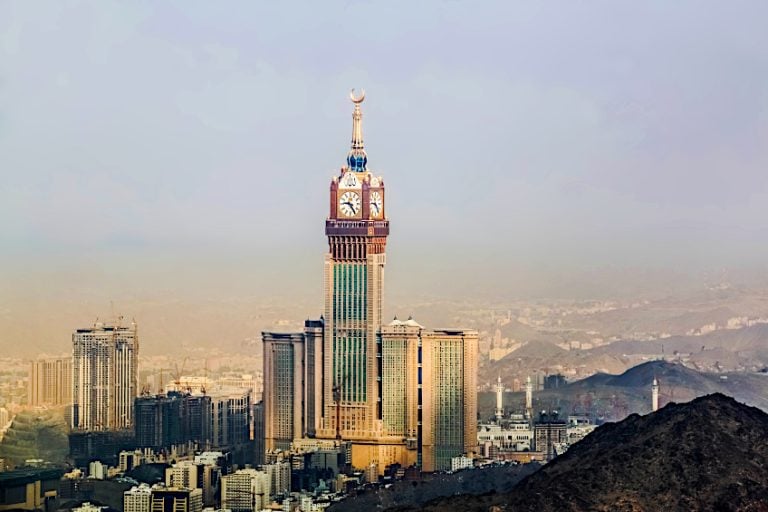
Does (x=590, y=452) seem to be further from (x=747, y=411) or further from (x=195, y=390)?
(x=195, y=390)

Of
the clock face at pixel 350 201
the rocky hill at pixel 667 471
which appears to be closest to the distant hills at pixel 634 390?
the clock face at pixel 350 201

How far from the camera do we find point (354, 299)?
133 feet

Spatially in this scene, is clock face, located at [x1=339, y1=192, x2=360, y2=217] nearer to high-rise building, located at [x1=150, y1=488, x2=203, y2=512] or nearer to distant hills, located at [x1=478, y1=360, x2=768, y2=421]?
distant hills, located at [x1=478, y1=360, x2=768, y2=421]

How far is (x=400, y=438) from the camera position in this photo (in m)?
40.0

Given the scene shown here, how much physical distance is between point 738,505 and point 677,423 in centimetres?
188

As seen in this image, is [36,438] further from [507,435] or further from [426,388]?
[507,435]

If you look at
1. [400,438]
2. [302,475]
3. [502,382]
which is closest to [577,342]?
[502,382]

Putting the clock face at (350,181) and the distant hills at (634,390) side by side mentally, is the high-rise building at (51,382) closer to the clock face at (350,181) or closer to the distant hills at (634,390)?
the clock face at (350,181)

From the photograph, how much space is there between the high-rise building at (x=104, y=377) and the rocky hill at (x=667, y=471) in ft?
51.1

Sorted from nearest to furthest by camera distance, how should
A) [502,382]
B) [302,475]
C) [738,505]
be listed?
[738,505]
[302,475]
[502,382]

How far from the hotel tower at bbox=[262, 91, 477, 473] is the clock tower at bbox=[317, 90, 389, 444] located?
0.06 feet

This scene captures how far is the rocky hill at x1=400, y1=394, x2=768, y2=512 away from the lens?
24156mm

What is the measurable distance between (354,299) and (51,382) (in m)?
5.29

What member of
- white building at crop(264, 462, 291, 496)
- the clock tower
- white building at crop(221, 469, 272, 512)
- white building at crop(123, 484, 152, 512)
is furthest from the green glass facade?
white building at crop(123, 484, 152, 512)
